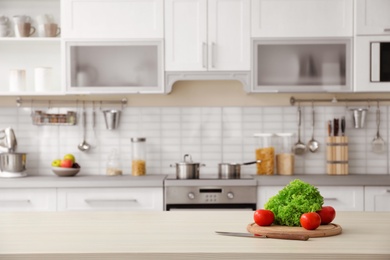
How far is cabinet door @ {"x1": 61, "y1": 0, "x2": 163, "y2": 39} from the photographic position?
14.5 ft

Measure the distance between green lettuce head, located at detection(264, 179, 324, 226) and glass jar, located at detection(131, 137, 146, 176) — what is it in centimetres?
234

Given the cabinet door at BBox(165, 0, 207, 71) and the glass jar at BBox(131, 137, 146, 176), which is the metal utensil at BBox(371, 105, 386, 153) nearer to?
the cabinet door at BBox(165, 0, 207, 71)

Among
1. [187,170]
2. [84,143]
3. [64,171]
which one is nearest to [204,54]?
[187,170]

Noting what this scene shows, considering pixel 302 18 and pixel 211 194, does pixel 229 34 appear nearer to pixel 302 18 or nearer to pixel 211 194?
pixel 302 18

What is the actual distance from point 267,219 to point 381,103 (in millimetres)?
2819

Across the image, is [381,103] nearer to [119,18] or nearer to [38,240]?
[119,18]

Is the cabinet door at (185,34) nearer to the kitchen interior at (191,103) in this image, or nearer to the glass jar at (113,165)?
the kitchen interior at (191,103)

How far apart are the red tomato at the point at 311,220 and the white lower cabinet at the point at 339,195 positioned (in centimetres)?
197

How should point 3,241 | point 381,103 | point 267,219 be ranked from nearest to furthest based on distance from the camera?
point 3,241 → point 267,219 → point 381,103

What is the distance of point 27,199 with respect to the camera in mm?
4211

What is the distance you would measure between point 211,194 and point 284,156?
2.51 feet

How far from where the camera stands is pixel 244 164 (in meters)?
4.35

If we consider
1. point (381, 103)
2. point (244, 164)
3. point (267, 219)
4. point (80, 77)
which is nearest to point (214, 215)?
point (267, 219)

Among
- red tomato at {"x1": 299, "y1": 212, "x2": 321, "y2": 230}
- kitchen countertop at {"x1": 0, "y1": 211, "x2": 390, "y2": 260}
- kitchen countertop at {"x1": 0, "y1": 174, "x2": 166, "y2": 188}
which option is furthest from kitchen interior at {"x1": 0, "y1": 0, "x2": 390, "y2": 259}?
red tomato at {"x1": 299, "y1": 212, "x2": 321, "y2": 230}
